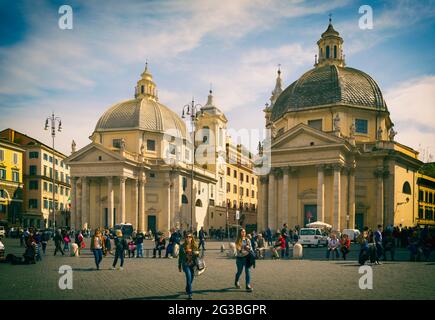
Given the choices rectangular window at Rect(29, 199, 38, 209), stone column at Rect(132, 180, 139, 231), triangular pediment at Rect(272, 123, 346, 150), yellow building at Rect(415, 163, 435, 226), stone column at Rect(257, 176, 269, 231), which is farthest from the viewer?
rectangular window at Rect(29, 199, 38, 209)

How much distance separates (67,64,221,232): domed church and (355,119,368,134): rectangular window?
73.9 ft

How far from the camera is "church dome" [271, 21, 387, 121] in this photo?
51375mm

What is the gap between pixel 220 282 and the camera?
1697 centimetres

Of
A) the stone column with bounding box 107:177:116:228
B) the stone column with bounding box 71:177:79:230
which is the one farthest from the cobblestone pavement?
the stone column with bounding box 71:177:79:230

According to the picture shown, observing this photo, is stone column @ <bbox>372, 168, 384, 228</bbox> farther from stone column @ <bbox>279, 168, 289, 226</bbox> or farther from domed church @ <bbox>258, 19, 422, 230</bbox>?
stone column @ <bbox>279, 168, 289, 226</bbox>

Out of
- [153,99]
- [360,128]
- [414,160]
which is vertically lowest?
[414,160]

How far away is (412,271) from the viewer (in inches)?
790

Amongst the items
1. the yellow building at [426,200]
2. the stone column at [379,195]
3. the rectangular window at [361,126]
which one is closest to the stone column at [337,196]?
the stone column at [379,195]

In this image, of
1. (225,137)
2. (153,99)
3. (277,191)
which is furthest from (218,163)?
(277,191)

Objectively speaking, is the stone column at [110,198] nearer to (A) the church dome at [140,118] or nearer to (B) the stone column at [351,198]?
(A) the church dome at [140,118]

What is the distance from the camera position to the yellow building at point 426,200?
62.8 metres

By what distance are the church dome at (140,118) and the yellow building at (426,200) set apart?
3676cm
